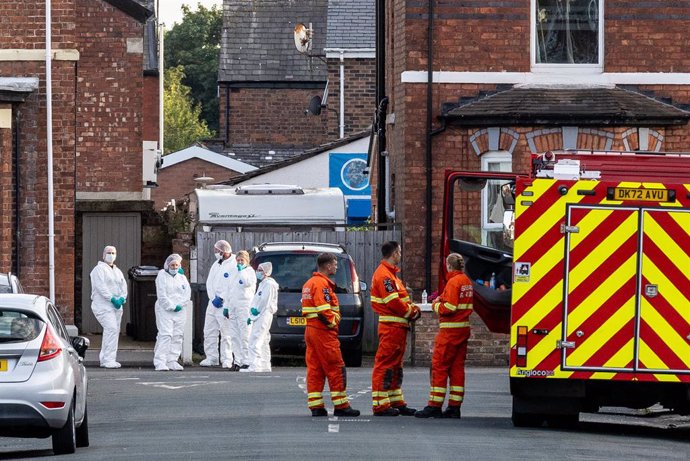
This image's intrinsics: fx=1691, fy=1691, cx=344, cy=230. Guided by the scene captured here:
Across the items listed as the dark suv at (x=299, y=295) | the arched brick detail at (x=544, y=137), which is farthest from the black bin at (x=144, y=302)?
the arched brick detail at (x=544, y=137)

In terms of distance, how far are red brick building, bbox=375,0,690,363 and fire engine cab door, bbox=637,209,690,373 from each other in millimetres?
11549

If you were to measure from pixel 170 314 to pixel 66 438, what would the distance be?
10834 millimetres

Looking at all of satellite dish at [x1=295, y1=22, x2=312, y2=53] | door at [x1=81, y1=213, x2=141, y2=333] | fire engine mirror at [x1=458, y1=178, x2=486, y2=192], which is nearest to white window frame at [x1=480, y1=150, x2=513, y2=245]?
door at [x1=81, y1=213, x2=141, y2=333]

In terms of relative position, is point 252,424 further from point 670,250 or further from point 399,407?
point 670,250

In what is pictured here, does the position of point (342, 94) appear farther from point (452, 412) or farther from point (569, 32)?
point (452, 412)

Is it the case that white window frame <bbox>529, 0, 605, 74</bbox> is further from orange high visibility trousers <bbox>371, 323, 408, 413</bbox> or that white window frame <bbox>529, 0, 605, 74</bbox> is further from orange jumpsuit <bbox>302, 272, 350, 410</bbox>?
orange jumpsuit <bbox>302, 272, 350, 410</bbox>

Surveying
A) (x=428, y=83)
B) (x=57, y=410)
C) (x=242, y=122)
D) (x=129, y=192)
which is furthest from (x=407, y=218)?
(x=242, y=122)

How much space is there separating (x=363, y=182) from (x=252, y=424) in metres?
24.6

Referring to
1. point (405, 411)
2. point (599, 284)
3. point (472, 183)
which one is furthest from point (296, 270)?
point (599, 284)

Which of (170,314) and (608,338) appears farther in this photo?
(170,314)

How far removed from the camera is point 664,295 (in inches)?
594

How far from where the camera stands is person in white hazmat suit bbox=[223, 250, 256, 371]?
24.2 meters

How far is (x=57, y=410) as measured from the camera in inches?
533

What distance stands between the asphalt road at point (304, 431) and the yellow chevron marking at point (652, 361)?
606 millimetres
